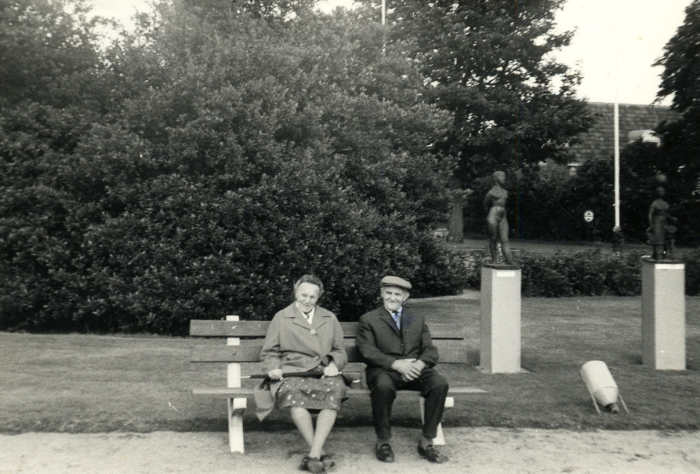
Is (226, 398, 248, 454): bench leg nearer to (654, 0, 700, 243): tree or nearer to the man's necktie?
the man's necktie

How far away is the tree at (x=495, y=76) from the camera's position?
3027 cm

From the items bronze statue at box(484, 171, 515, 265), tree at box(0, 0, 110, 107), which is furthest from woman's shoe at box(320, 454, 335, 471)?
tree at box(0, 0, 110, 107)

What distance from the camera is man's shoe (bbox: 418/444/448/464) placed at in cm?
533

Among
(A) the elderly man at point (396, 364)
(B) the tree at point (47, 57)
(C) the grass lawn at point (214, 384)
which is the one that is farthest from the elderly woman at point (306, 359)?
(B) the tree at point (47, 57)

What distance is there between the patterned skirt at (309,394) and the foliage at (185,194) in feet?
21.4

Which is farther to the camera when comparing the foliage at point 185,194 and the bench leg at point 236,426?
the foliage at point 185,194

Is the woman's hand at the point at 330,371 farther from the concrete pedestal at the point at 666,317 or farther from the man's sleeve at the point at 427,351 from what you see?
the concrete pedestal at the point at 666,317

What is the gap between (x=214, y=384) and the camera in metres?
7.78

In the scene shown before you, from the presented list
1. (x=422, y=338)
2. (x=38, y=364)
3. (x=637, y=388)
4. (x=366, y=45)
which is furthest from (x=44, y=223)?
(x=637, y=388)

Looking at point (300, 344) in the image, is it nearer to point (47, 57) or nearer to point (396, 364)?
point (396, 364)

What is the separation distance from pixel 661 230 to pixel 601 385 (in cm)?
307

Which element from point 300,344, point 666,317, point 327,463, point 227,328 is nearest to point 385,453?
point 327,463

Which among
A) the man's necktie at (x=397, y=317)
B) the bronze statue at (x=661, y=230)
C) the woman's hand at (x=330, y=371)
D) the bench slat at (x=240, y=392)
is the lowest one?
the bench slat at (x=240, y=392)

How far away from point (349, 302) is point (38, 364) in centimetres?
573
